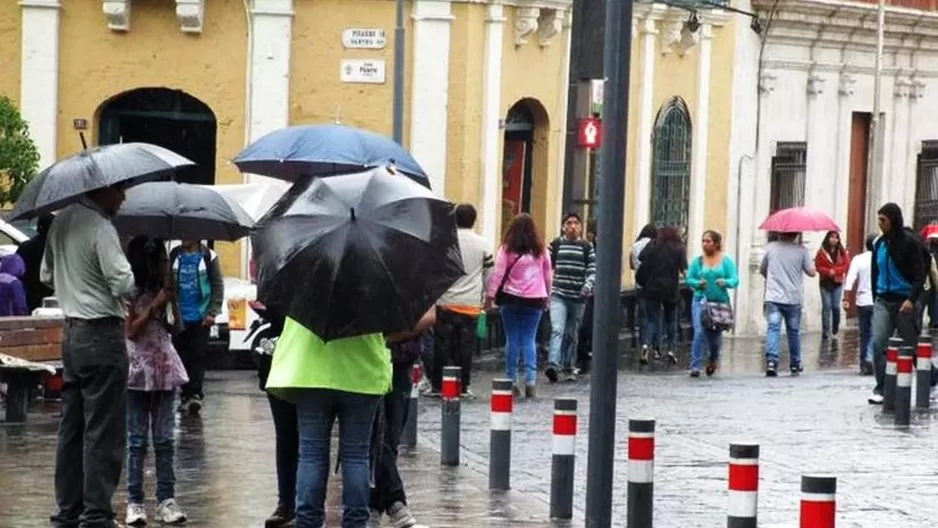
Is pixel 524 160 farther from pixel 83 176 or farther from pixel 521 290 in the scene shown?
pixel 83 176

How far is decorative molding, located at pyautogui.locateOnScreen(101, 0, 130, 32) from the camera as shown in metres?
30.4

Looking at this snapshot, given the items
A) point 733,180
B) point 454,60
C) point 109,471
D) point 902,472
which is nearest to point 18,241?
point 454,60

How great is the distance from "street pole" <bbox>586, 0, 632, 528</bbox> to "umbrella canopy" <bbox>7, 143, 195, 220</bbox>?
7.64 feet

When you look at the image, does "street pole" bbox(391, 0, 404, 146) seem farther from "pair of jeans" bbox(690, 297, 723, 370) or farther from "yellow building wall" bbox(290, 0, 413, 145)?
"pair of jeans" bbox(690, 297, 723, 370)

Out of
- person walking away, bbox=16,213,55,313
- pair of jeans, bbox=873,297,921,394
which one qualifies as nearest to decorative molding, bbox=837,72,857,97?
pair of jeans, bbox=873,297,921,394

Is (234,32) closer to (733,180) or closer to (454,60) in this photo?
(454,60)

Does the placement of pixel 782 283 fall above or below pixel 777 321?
above

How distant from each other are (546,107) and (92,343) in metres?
20.2

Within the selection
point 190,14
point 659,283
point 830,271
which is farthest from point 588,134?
point 830,271

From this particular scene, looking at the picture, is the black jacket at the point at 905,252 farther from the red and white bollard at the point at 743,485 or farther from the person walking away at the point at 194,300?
the red and white bollard at the point at 743,485

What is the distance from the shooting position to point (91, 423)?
12766mm

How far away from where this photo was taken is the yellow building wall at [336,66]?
3025cm

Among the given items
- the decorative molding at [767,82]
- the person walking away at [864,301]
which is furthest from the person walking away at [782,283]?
the decorative molding at [767,82]

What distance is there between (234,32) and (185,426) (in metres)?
11.6
